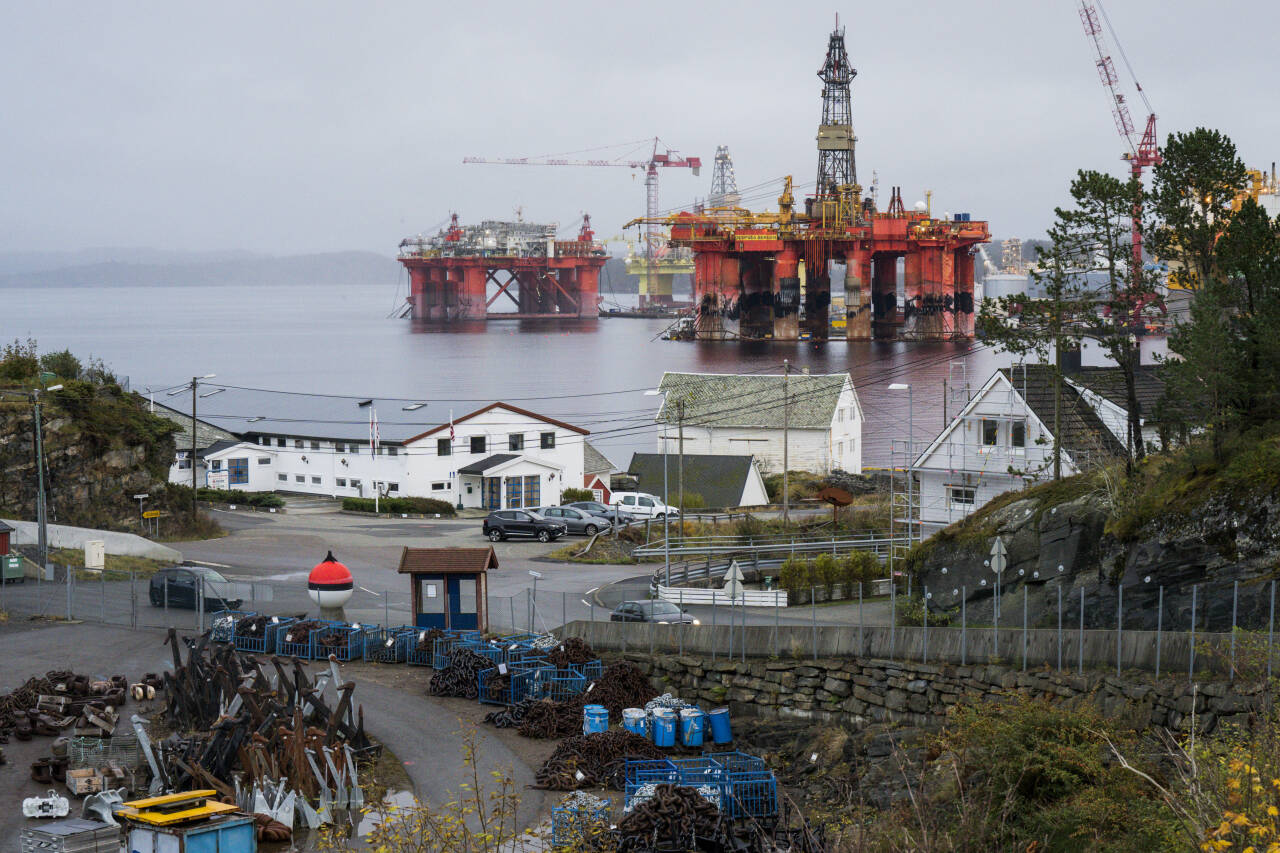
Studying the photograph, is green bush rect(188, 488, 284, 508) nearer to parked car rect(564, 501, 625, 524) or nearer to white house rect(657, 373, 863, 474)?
parked car rect(564, 501, 625, 524)

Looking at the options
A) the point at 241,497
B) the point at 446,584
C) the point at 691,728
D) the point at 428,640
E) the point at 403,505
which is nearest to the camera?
the point at 691,728

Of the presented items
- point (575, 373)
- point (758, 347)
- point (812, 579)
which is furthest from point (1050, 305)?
point (758, 347)

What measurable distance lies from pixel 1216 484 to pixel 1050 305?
24.4 feet

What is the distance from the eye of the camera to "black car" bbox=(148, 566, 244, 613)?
26.9 metres

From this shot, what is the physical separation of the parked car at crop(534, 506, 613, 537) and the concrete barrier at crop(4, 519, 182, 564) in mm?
10657

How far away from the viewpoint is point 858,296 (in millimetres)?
153375

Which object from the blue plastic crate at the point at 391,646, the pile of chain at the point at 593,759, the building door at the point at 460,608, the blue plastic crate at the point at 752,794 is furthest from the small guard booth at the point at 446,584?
the blue plastic crate at the point at 752,794

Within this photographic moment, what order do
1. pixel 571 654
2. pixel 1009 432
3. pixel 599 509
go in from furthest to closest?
pixel 599 509 → pixel 1009 432 → pixel 571 654

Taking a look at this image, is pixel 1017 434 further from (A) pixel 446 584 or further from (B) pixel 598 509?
(A) pixel 446 584

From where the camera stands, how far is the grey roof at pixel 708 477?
4706cm

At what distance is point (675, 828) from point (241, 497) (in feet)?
124

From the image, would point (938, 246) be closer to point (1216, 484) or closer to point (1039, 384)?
point (1039, 384)

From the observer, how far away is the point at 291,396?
6162 cm

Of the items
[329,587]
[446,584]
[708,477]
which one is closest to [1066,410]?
[708,477]
